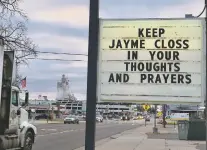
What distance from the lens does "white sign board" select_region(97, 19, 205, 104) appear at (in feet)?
23.9

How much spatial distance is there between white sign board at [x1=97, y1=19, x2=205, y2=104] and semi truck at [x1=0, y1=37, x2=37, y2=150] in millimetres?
6712

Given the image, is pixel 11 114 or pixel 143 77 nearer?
pixel 143 77

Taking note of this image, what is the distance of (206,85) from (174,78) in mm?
542

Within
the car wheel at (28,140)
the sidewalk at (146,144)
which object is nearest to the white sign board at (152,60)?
the car wheel at (28,140)

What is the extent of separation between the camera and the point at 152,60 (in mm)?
7340

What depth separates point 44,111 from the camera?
417ft

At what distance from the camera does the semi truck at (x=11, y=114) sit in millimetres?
14656

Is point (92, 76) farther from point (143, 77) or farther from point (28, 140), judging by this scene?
point (28, 140)

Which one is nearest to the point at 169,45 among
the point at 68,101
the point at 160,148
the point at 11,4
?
the point at 160,148

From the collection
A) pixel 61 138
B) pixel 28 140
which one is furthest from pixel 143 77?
pixel 61 138

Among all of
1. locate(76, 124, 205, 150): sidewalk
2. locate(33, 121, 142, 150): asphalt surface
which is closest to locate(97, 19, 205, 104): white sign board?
locate(76, 124, 205, 150): sidewalk

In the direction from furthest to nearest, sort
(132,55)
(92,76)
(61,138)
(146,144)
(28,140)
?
(61,138)
(146,144)
(28,140)
(132,55)
(92,76)

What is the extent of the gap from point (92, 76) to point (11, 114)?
9.31 meters

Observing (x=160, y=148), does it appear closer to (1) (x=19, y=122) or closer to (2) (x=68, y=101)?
(1) (x=19, y=122)
